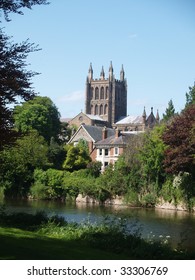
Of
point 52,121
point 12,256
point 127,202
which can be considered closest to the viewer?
point 12,256

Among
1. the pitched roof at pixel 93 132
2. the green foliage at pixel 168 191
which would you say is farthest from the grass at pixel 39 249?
the pitched roof at pixel 93 132

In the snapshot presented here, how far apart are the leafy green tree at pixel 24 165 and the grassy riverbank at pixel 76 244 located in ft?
101

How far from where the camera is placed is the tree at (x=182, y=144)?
37.6m

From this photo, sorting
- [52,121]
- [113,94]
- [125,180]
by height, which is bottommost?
[125,180]

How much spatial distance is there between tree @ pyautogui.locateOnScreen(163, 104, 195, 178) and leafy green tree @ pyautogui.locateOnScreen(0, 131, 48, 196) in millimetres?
17437

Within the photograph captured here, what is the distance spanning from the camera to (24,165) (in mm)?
53688

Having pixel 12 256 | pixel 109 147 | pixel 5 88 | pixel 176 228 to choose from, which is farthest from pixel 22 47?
pixel 109 147

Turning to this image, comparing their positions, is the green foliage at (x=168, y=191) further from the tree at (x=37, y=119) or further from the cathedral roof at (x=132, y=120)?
the cathedral roof at (x=132, y=120)

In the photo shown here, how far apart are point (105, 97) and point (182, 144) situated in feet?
325

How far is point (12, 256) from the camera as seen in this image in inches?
429

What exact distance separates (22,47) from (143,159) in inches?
1413
